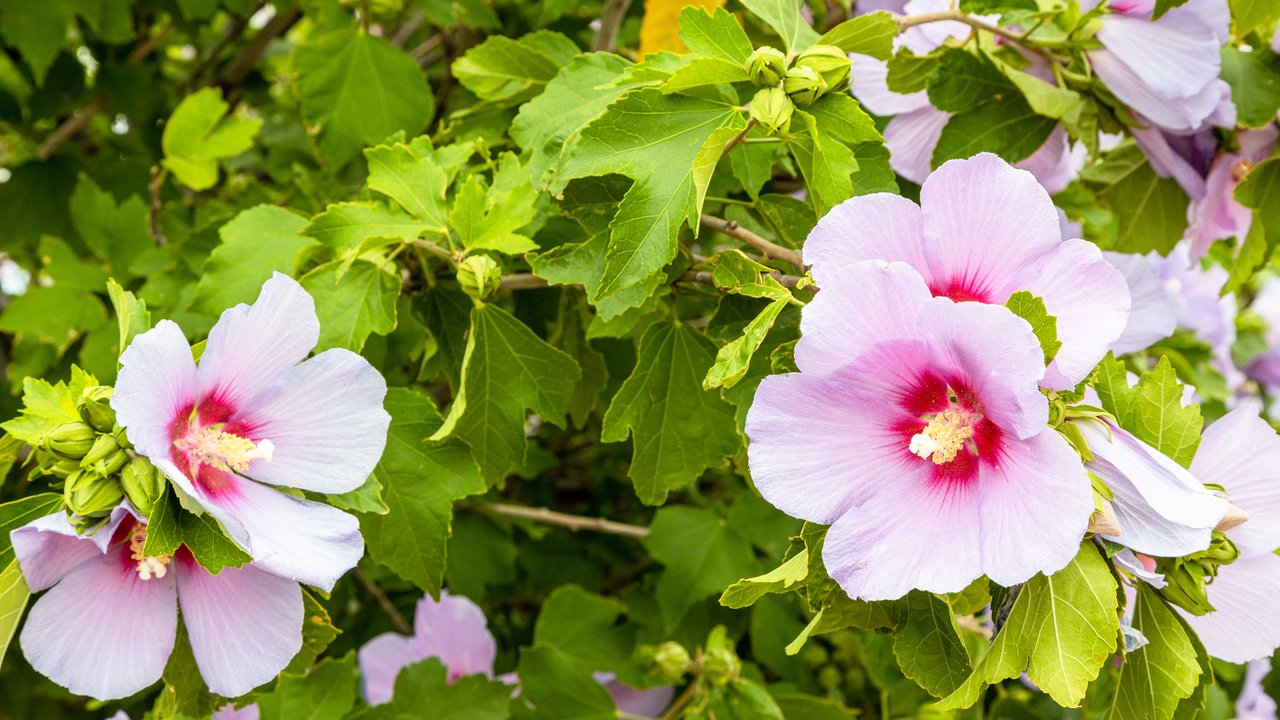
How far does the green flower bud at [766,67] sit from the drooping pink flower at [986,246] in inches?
8.2

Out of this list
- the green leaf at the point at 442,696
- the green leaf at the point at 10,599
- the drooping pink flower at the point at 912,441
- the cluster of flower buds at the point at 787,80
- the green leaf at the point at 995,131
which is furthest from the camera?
the green leaf at the point at 442,696

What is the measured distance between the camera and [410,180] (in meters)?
1.30

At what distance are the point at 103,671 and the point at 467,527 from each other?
3.42 ft

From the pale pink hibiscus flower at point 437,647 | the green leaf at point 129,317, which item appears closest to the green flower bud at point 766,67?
the green leaf at point 129,317

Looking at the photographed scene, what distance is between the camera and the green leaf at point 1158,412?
1.01 m

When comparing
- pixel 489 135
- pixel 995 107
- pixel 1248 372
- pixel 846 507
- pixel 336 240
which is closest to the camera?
pixel 846 507

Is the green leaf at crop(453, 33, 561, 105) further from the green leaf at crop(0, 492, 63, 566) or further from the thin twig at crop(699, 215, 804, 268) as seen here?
the green leaf at crop(0, 492, 63, 566)

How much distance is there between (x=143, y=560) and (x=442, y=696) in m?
0.74

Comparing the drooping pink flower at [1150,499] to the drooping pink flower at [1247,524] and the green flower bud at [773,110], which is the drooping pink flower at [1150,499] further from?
the green flower bud at [773,110]

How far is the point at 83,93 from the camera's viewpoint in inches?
95.2

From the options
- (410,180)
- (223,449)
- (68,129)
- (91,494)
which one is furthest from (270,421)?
(68,129)

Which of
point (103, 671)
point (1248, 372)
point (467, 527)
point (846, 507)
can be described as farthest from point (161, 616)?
point (1248, 372)

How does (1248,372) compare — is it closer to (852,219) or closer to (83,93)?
(852,219)

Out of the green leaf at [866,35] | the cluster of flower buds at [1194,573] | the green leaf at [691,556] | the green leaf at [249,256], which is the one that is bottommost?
the green leaf at [691,556]
